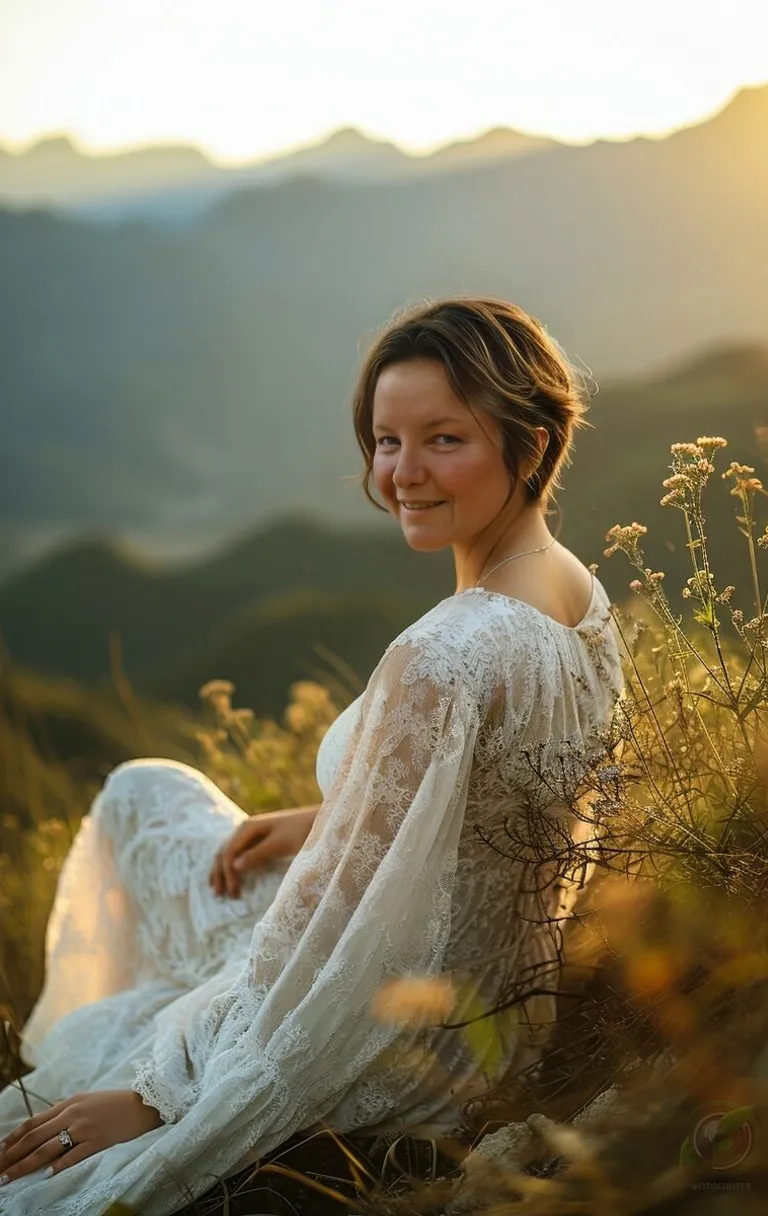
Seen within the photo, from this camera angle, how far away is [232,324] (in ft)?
36.9

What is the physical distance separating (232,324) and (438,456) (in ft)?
31.5

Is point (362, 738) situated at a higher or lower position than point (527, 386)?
lower

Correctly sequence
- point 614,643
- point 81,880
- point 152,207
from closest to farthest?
1. point 614,643
2. point 81,880
3. point 152,207

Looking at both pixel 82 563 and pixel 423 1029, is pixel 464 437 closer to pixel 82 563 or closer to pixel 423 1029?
pixel 423 1029

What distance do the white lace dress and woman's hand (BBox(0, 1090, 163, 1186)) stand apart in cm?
3

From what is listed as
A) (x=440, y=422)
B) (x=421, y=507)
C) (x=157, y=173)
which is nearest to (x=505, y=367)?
(x=440, y=422)

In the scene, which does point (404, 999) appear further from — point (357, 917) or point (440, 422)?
point (440, 422)

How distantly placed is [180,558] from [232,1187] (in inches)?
359

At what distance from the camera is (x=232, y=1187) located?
1943 mm

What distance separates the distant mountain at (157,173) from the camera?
9.61 meters

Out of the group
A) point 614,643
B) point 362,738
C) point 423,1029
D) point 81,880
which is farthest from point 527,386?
point 81,880

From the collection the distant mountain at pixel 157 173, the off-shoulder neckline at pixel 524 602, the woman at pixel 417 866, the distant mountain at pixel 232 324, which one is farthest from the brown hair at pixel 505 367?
the distant mountain at pixel 157 173

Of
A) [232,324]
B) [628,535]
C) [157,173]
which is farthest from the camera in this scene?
[232,324]

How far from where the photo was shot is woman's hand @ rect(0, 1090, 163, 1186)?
1.95 meters
